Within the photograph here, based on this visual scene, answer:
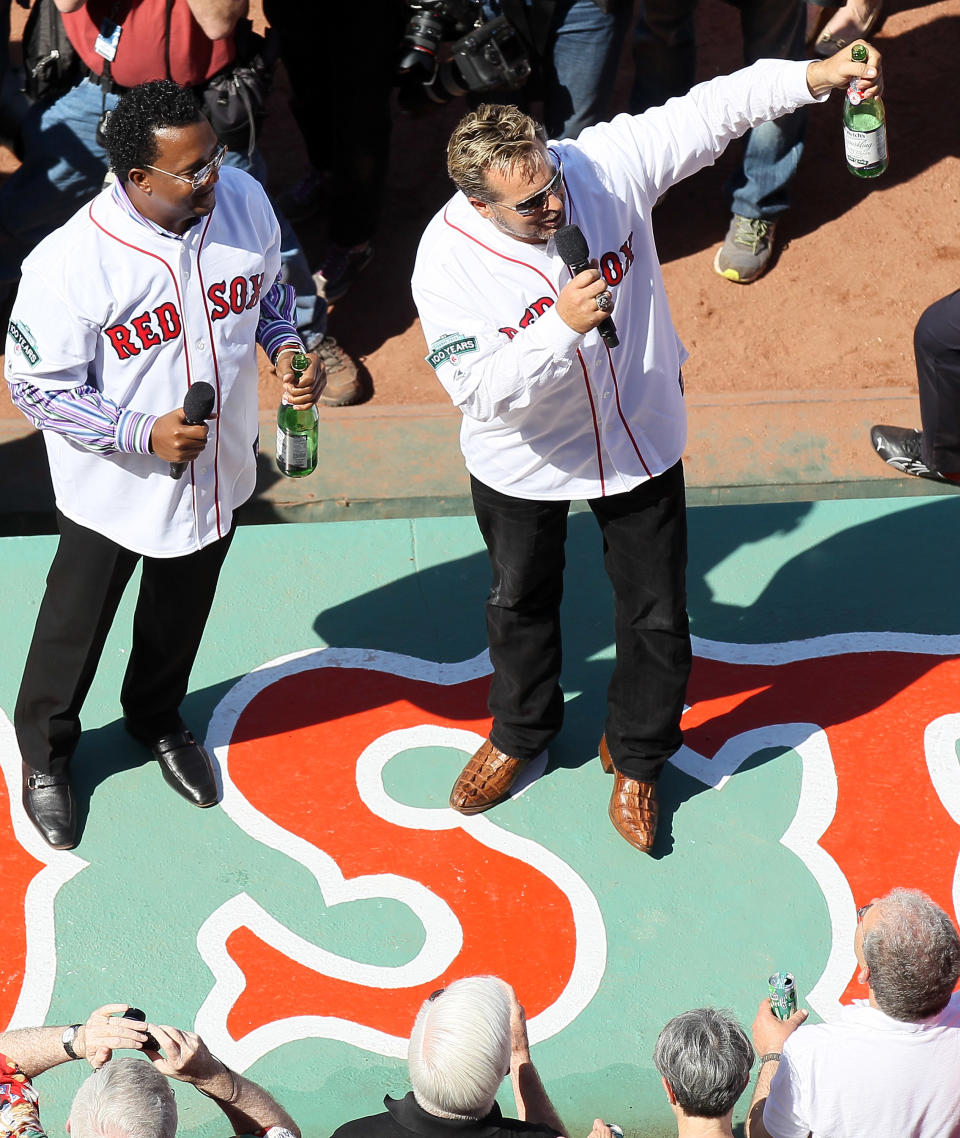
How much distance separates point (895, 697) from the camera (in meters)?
4.64

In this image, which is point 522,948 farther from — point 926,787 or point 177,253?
point 177,253

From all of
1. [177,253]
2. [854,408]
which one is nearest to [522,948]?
[177,253]

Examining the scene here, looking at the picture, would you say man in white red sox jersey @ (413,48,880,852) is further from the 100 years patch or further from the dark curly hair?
the dark curly hair

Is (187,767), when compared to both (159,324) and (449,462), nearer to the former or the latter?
(159,324)

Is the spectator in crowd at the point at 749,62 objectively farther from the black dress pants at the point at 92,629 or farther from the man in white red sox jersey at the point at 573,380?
the black dress pants at the point at 92,629

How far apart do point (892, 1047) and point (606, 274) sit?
190cm

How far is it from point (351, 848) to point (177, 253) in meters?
1.83

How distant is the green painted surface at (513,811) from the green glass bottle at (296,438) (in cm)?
112

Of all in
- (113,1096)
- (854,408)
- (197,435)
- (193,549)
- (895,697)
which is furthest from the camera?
(854,408)

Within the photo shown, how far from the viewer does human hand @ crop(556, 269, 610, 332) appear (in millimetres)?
3092

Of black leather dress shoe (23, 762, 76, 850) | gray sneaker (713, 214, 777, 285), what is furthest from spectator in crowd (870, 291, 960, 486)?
black leather dress shoe (23, 762, 76, 850)

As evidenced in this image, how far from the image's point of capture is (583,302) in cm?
309

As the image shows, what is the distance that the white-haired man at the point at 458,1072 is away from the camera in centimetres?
258

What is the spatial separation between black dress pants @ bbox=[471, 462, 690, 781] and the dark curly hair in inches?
48.3
